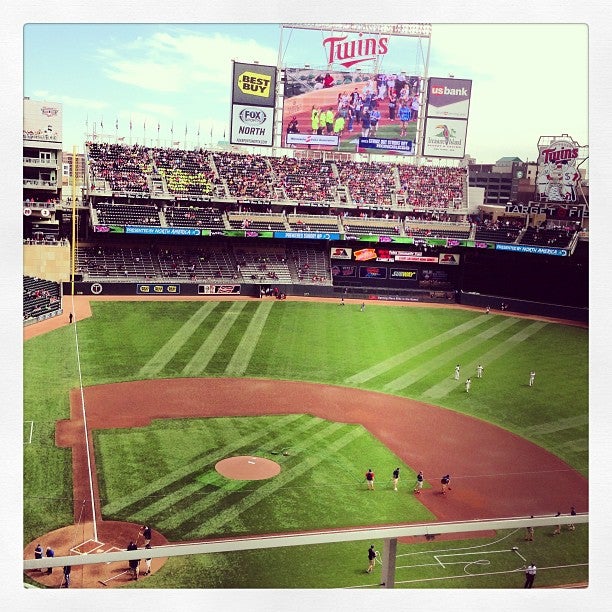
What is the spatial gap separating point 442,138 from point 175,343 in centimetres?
1971

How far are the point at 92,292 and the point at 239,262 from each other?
8.03m

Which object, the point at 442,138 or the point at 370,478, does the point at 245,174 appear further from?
the point at 370,478

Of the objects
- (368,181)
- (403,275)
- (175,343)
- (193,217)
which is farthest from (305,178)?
(175,343)

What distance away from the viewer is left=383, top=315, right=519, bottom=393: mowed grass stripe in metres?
22.6

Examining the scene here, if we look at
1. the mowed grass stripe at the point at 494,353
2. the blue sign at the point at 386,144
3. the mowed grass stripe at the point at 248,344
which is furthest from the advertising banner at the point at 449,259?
the mowed grass stripe at the point at 248,344

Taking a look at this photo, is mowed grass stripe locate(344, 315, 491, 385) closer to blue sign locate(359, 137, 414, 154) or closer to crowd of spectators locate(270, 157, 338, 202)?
blue sign locate(359, 137, 414, 154)

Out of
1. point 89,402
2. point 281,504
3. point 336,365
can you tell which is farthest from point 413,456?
point 89,402

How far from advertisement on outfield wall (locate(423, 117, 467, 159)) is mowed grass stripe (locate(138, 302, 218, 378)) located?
587 inches

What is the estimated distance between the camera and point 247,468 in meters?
15.4

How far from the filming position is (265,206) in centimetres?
3800

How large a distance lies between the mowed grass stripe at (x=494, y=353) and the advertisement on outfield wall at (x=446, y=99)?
11.7 metres

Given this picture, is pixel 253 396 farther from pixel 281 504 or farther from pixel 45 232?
pixel 45 232

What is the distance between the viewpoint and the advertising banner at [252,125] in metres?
35.5

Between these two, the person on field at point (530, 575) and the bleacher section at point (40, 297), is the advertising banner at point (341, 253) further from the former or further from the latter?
the person on field at point (530, 575)
